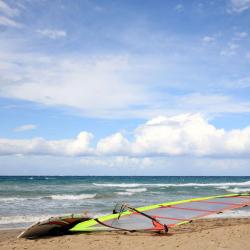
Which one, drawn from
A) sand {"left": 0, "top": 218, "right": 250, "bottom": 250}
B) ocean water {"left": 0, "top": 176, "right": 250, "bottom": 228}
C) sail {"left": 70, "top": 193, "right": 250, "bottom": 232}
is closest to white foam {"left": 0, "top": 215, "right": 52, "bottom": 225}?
ocean water {"left": 0, "top": 176, "right": 250, "bottom": 228}

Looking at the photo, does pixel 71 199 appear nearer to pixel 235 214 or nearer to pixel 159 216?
pixel 235 214

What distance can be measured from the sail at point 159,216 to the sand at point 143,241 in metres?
0.23

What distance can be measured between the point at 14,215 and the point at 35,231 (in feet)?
16.0

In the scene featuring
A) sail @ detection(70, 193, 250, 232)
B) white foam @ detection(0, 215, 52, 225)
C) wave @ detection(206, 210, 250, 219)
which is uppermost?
sail @ detection(70, 193, 250, 232)

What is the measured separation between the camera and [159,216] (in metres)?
9.95

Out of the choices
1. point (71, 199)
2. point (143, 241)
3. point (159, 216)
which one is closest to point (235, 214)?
point (159, 216)

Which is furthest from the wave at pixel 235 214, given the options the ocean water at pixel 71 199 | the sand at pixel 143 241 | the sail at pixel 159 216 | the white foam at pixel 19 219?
the white foam at pixel 19 219

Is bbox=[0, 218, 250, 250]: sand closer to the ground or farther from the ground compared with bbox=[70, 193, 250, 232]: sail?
closer to the ground

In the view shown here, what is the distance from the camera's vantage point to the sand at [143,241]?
761cm

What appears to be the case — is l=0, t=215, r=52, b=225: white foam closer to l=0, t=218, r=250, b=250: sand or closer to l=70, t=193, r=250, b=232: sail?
l=0, t=218, r=250, b=250: sand

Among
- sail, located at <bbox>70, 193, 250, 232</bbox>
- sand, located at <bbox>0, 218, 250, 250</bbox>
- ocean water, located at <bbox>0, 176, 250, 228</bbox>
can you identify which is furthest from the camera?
ocean water, located at <bbox>0, 176, 250, 228</bbox>

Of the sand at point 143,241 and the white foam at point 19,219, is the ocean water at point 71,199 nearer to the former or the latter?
the white foam at point 19,219

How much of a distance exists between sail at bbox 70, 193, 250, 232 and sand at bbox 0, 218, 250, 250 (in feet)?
0.76

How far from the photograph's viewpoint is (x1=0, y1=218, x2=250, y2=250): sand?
7.61 m
